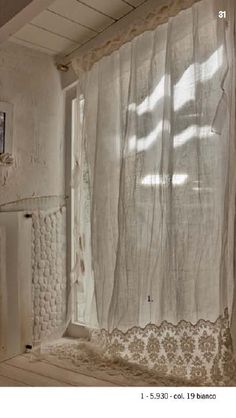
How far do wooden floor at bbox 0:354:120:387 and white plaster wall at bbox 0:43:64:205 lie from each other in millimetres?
458

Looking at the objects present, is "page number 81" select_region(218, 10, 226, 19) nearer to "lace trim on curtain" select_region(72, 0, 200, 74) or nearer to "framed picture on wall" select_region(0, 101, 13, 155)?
"lace trim on curtain" select_region(72, 0, 200, 74)

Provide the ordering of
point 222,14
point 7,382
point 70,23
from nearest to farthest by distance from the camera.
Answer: point 222,14
point 7,382
point 70,23

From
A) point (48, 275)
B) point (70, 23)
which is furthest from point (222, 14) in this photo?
point (48, 275)

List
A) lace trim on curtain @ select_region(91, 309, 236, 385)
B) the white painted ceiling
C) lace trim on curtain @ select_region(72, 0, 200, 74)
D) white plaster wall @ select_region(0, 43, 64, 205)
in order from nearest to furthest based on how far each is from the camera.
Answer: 1. lace trim on curtain @ select_region(91, 309, 236, 385)
2. lace trim on curtain @ select_region(72, 0, 200, 74)
3. the white painted ceiling
4. white plaster wall @ select_region(0, 43, 64, 205)

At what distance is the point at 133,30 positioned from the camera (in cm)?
77

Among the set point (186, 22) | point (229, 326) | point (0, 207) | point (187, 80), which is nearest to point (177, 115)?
point (187, 80)

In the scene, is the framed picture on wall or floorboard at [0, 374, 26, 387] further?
the framed picture on wall

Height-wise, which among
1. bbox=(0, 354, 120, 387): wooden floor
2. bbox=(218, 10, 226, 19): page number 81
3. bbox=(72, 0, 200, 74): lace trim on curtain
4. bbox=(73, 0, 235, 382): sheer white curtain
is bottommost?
bbox=(0, 354, 120, 387): wooden floor

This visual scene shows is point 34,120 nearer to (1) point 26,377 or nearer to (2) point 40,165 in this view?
(2) point 40,165

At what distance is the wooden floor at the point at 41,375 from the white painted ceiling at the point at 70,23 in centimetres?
90

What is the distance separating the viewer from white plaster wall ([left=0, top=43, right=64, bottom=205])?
940mm

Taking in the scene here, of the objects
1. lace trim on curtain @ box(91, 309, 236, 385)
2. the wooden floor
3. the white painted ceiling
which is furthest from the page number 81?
the wooden floor

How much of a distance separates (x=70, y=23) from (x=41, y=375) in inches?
36.9

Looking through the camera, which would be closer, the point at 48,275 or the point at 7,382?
the point at 7,382
